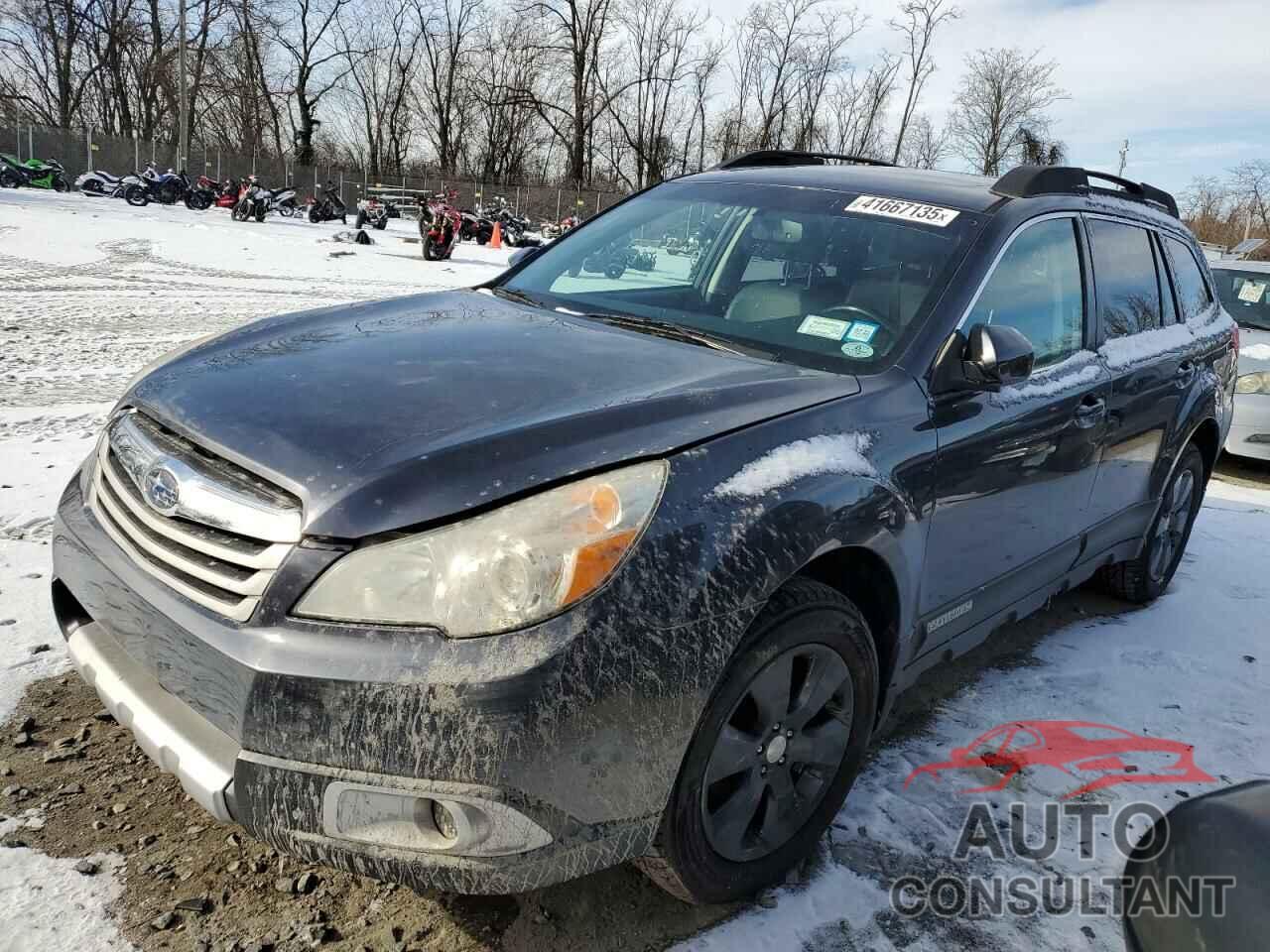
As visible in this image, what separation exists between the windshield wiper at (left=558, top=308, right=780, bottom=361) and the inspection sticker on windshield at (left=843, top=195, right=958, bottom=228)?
0.74m

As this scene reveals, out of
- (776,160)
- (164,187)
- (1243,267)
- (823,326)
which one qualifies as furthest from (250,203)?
(823,326)

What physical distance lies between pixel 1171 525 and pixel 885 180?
2.54 m

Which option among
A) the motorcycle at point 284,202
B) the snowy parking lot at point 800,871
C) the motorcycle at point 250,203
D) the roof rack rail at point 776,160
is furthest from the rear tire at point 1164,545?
the motorcycle at point 284,202

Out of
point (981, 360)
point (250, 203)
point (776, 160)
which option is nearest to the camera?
point (981, 360)

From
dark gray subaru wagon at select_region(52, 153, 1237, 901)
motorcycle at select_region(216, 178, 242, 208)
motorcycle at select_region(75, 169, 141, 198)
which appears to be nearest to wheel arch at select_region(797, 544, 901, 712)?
dark gray subaru wagon at select_region(52, 153, 1237, 901)

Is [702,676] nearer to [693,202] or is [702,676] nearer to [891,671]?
[891,671]

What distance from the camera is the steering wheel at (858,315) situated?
8.75ft

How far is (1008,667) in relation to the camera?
12.5 feet

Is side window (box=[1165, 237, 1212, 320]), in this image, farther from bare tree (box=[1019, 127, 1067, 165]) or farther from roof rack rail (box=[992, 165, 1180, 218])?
bare tree (box=[1019, 127, 1067, 165])

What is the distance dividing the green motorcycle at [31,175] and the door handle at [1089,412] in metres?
34.5

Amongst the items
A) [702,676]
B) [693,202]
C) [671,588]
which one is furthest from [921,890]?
[693,202]

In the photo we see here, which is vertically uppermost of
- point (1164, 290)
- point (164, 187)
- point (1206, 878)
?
point (164, 187)

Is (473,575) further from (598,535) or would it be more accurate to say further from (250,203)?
(250,203)

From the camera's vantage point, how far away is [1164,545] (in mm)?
4566
